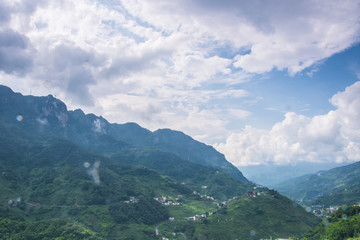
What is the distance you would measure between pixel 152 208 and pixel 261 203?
6837 cm

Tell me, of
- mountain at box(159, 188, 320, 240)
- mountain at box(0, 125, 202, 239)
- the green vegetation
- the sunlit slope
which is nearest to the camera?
the green vegetation

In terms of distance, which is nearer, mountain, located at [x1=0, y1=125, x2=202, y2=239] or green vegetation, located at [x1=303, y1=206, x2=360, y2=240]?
green vegetation, located at [x1=303, y1=206, x2=360, y2=240]

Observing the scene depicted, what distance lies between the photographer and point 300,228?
130m

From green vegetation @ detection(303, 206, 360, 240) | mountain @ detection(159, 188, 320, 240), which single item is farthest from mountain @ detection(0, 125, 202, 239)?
green vegetation @ detection(303, 206, 360, 240)

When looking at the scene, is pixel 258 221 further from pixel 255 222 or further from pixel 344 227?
pixel 344 227

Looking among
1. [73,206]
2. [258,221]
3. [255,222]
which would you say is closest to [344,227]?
[255,222]

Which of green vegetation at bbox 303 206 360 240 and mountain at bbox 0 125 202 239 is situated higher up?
mountain at bbox 0 125 202 239

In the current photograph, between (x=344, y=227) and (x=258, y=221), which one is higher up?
(x=344, y=227)

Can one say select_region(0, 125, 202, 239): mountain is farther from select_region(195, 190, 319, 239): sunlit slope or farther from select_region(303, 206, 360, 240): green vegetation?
select_region(303, 206, 360, 240): green vegetation

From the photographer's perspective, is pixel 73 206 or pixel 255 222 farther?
pixel 73 206

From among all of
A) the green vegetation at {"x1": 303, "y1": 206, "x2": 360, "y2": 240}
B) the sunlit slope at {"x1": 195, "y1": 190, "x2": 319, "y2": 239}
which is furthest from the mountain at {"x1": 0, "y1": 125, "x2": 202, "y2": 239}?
the green vegetation at {"x1": 303, "y1": 206, "x2": 360, "y2": 240}

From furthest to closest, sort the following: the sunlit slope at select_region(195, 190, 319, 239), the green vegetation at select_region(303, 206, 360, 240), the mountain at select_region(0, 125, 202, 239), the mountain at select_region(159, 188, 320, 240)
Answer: the sunlit slope at select_region(195, 190, 319, 239)
the mountain at select_region(159, 188, 320, 240)
the mountain at select_region(0, 125, 202, 239)
the green vegetation at select_region(303, 206, 360, 240)

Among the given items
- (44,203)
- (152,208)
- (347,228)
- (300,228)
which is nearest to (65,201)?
(44,203)

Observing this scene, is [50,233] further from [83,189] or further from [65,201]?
[83,189]
